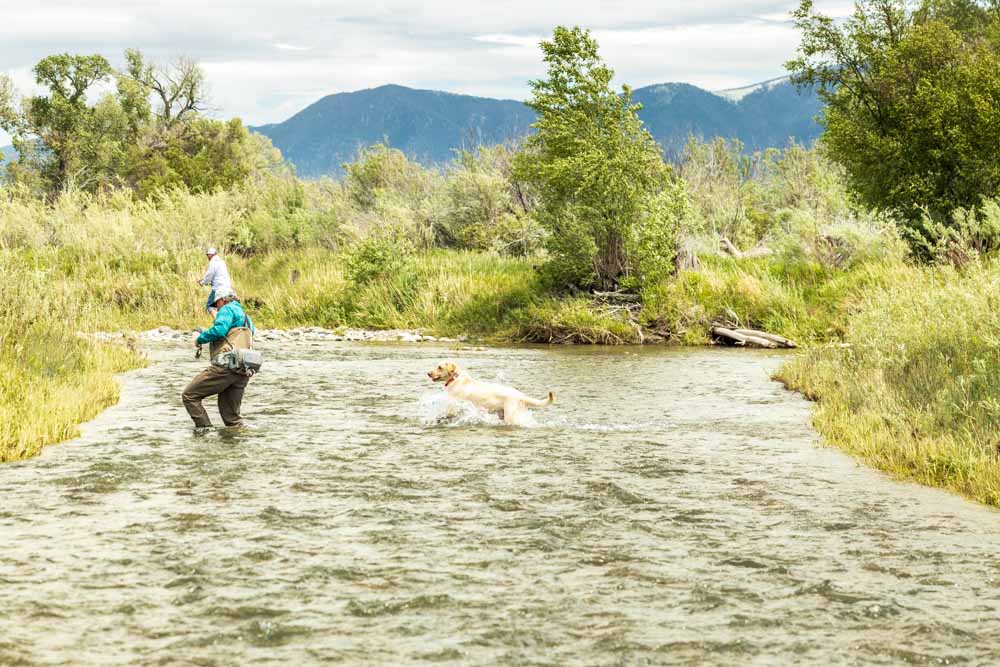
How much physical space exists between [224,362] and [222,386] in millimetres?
398

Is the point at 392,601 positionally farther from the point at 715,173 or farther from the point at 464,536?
the point at 715,173

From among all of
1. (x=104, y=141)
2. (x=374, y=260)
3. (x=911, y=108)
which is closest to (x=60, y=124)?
(x=104, y=141)

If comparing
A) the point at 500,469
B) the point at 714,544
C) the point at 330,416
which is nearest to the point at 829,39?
the point at 330,416

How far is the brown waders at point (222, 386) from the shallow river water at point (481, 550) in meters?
0.36

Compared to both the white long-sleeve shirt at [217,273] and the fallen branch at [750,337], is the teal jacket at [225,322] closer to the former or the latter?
the white long-sleeve shirt at [217,273]

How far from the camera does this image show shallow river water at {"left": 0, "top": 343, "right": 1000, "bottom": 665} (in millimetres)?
6191

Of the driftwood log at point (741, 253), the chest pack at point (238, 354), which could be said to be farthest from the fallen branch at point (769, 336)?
the chest pack at point (238, 354)

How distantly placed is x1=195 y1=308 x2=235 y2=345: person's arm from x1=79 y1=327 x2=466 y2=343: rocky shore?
16696 mm

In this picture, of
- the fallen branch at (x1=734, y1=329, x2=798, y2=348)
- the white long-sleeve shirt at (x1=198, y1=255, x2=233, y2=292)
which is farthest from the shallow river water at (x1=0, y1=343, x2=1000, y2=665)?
the fallen branch at (x1=734, y1=329, x2=798, y2=348)

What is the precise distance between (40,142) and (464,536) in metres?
66.7

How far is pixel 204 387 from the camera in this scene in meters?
13.4

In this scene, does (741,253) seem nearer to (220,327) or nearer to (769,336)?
(769,336)

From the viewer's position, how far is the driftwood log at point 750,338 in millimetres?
27266

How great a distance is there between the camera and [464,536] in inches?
336
